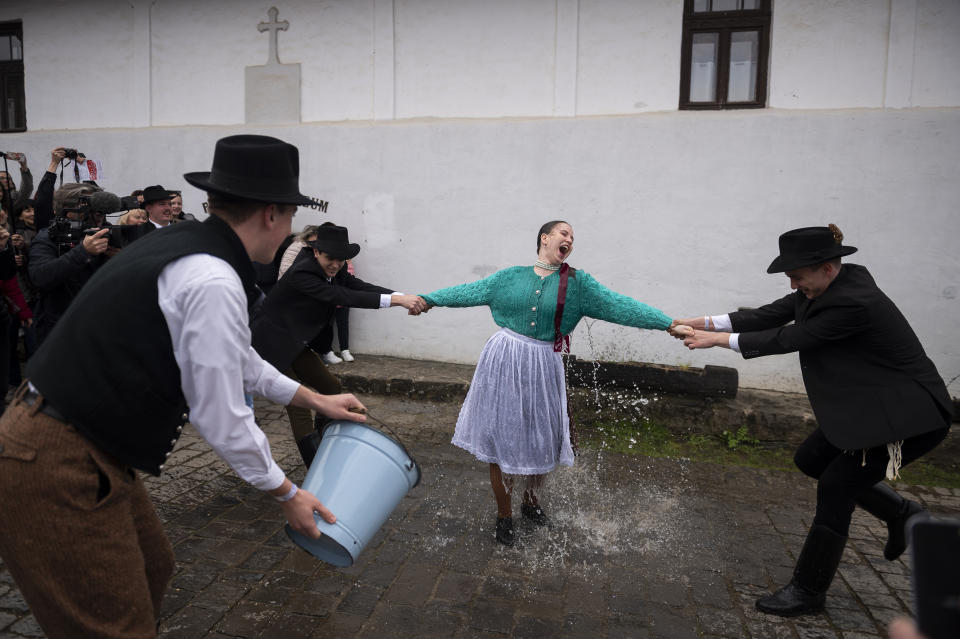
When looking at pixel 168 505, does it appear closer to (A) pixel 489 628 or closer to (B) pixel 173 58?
(A) pixel 489 628

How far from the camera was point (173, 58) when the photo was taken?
29.1ft

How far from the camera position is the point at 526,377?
4.24 meters

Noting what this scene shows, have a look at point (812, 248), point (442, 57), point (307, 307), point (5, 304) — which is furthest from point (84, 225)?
point (812, 248)

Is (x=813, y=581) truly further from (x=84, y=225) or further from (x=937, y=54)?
(x=84, y=225)

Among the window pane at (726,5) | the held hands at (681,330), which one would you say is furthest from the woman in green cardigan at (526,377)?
the window pane at (726,5)

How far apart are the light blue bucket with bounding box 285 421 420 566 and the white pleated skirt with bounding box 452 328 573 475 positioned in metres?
1.50

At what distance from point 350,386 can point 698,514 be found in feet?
14.3

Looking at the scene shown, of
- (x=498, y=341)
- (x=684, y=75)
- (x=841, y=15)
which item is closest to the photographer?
(x=498, y=341)

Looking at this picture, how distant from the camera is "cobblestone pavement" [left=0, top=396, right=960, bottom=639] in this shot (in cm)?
333

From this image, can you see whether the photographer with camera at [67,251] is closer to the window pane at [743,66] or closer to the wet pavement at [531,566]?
the wet pavement at [531,566]

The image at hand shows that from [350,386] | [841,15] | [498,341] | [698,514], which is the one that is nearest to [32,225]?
[350,386]

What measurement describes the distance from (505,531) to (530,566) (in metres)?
0.36

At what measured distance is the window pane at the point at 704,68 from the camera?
722cm

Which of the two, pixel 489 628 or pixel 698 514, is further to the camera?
pixel 698 514
